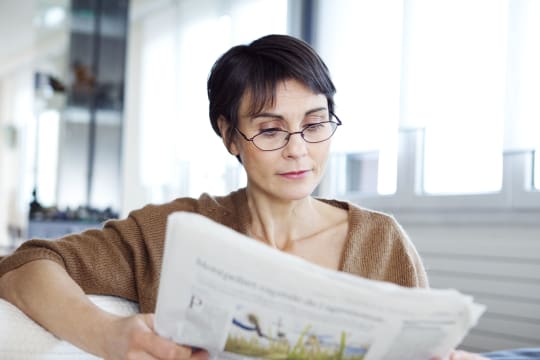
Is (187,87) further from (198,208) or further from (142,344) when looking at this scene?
(142,344)

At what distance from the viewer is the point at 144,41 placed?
5.76 metres

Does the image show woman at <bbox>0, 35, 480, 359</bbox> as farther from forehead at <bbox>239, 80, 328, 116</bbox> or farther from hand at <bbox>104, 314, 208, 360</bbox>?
hand at <bbox>104, 314, 208, 360</bbox>

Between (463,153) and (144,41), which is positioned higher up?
(144,41)

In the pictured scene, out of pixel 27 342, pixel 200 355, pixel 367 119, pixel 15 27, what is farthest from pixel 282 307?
pixel 15 27

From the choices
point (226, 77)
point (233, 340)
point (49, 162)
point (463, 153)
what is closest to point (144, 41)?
point (49, 162)

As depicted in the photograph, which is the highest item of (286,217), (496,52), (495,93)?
(496,52)

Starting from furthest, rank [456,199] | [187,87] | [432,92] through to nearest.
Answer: [187,87], [432,92], [456,199]

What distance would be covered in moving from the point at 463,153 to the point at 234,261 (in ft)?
6.70

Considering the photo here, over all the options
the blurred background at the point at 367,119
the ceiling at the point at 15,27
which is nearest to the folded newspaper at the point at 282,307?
the blurred background at the point at 367,119

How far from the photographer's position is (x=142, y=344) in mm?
828

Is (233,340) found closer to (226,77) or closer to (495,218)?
(226,77)

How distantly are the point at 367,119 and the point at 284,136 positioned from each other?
5.95ft

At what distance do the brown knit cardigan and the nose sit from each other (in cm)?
20

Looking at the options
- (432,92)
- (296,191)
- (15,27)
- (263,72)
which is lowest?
(296,191)
